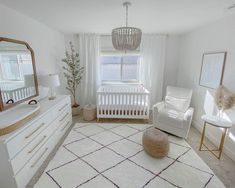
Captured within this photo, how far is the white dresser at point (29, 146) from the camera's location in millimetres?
1414

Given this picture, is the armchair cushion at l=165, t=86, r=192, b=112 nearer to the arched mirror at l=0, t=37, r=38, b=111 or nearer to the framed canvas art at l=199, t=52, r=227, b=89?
the framed canvas art at l=199, t=52, r=227, b=89

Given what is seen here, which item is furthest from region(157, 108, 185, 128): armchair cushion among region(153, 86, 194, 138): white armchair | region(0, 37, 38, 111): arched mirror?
region(0, 37, 38, 111): arched mirror

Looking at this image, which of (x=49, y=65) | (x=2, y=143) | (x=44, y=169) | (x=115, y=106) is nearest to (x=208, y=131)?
(x=115, y=106)

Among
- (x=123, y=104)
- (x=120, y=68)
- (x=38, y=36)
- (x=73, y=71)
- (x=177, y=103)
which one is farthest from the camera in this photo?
(x=120, y=68)

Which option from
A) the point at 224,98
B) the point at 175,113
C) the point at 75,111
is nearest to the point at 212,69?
the point at 224,98

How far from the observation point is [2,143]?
4.39 ft

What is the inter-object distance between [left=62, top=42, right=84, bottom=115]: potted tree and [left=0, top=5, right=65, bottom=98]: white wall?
0.79ft

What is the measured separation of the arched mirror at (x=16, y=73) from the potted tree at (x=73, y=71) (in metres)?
1.23

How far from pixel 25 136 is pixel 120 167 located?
129cm

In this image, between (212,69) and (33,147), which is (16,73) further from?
(212,69)

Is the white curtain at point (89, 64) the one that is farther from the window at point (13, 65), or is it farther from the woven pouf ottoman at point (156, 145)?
the woven pouf ottoman at point (156, 145)

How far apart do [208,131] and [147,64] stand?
2.20m

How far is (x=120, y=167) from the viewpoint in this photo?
196 cm

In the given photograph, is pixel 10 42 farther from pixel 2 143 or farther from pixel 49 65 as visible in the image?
pixel 2 143
